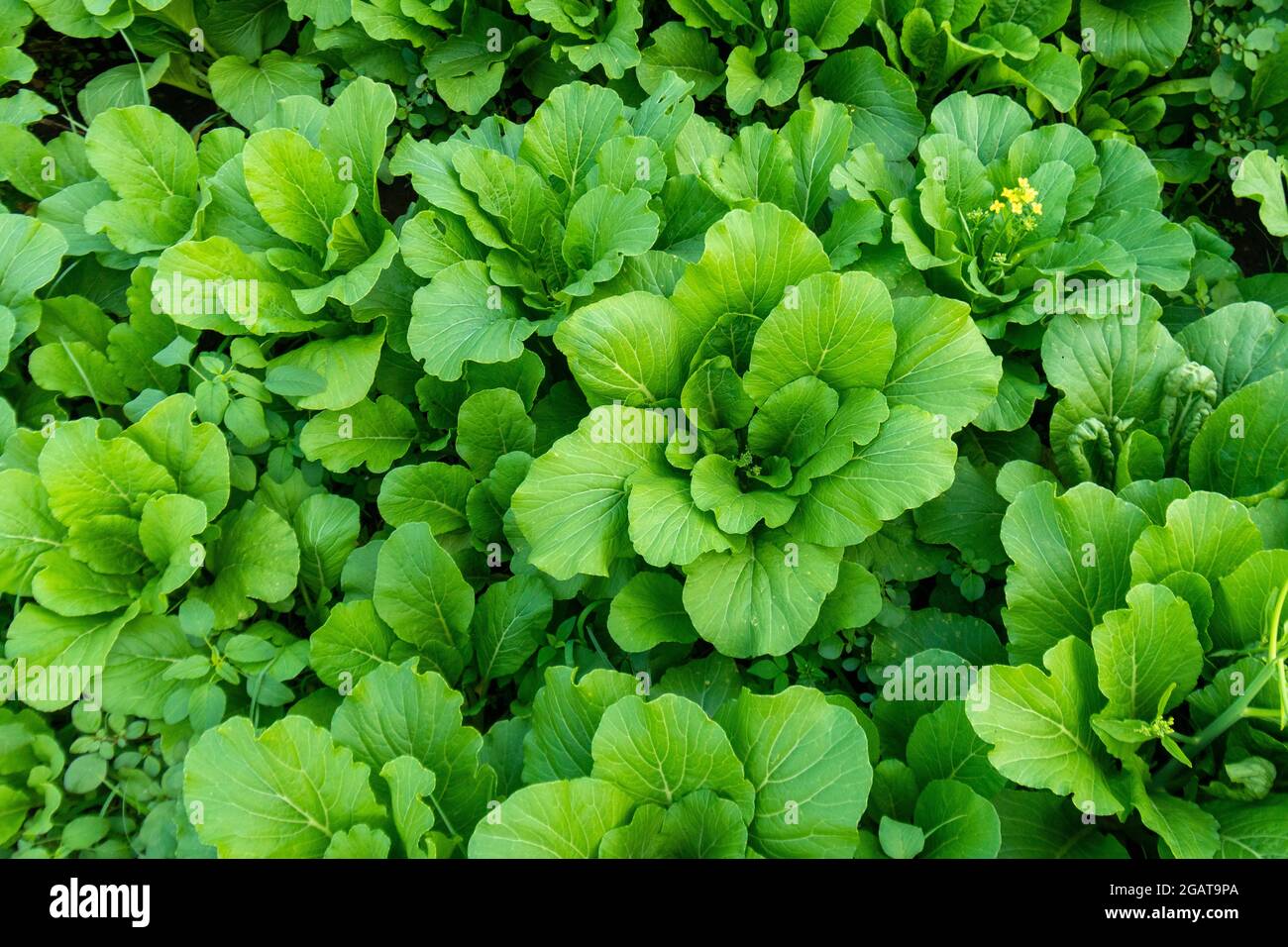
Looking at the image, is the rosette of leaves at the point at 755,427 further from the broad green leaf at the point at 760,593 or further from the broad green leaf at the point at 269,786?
the broad green leaf at the point at 269,786

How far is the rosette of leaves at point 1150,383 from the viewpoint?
273cm

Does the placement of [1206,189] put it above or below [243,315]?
above

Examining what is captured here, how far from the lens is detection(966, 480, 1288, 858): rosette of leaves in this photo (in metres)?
2.23

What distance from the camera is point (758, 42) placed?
350 cm

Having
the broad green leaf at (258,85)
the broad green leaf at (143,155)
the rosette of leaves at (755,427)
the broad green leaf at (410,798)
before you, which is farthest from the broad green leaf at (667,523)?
the broad green leaf at (258,85)

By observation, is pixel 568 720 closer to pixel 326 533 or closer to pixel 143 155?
pixel 326 533

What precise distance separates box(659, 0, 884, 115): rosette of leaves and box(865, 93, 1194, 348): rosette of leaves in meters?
0.50

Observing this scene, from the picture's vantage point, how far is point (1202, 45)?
376cm

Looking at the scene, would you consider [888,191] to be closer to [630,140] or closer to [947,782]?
[630,140]

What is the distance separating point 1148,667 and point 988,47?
2244 mm
